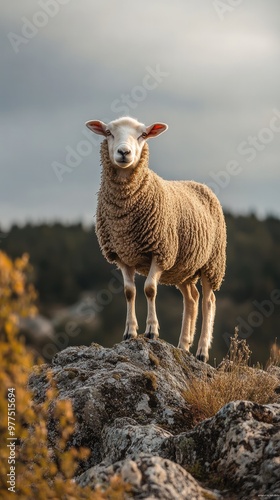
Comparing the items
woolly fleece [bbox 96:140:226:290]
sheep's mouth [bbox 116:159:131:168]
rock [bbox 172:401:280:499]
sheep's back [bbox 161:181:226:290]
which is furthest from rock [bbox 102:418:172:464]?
sheep's back [bbox 161:181:226:290]

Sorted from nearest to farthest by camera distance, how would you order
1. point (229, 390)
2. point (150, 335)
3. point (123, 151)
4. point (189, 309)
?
1. point (229, 390)
2. point (123, 151)
3. point (150, 335)
4. point (189, 309)

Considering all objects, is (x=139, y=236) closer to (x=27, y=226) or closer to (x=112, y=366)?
(x=112, y=366)

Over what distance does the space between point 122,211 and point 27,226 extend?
74.2 metres

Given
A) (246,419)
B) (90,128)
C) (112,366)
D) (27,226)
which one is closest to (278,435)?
(246,419)

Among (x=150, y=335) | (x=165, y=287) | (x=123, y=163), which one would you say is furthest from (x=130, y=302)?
(x=165, y=287)

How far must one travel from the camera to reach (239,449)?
722 cm

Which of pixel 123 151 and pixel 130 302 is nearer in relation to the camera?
pixel 123 151

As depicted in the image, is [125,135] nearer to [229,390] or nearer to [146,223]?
[146,223]

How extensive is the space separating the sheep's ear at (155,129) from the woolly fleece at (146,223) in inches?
7.6

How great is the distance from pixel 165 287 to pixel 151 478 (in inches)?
2306

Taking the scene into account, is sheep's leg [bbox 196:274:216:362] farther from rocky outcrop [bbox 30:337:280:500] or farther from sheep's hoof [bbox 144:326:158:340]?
sheep's hoof [bbox 144:326:158:340]

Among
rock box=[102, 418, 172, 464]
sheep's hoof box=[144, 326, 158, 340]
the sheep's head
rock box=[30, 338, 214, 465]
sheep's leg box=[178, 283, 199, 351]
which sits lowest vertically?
rock box=[102, 418, 172, 464]

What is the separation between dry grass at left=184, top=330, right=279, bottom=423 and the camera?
9.82m

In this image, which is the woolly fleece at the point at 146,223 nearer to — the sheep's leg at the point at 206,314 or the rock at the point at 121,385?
the sheep's leg at the point at 206,314
